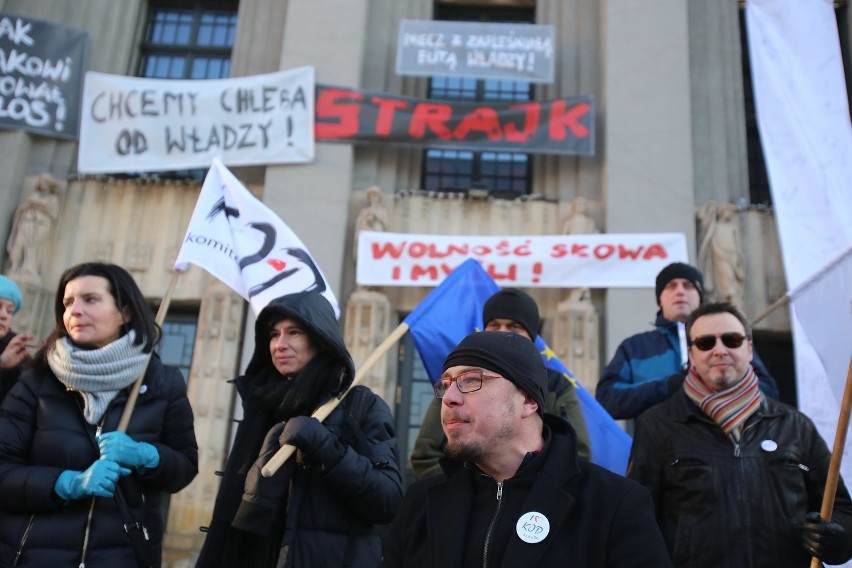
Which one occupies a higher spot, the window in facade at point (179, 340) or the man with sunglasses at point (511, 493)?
the window in facade at point (179, 340)

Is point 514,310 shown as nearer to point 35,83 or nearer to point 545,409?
point 545,409

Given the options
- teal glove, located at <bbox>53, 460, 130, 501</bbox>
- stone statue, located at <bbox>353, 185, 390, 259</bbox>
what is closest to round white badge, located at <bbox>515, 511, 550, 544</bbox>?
teal glove, located at <bbox>53, 460, 130, 501</bbox>

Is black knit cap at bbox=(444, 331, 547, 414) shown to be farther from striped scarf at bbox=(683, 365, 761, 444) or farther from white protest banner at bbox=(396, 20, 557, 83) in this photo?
white protest banner at bbox=(396, 20, 557, 83)

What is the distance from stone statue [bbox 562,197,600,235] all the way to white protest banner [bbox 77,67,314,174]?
3.44 m

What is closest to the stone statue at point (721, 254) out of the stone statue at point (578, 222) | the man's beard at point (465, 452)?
the stone statue at point (578, 222)

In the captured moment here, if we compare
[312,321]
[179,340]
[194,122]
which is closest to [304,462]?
[312,321]

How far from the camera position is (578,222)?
9.95 metres

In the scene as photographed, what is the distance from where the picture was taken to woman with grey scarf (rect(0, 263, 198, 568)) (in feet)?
10.7

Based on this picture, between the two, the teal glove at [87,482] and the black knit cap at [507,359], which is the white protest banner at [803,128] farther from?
the teal glove at [87,482]

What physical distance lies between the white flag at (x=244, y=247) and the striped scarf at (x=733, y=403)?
2347 mm

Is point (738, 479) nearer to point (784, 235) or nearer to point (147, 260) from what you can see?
point (784, 235)

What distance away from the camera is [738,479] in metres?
3.36

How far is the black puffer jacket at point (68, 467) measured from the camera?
3238mm

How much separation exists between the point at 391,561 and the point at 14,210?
976cm
